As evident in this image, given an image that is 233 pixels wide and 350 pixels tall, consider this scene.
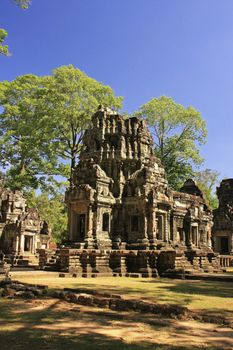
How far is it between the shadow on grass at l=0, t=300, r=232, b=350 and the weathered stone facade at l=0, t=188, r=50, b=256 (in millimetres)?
23512

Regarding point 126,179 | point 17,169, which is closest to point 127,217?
point 126,179

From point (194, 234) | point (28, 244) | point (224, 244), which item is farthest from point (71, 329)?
point (224, 244)

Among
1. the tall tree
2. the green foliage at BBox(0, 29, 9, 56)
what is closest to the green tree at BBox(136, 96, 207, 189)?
the tall tree

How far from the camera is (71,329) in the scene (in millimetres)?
6277

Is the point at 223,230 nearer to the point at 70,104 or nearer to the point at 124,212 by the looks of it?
the point at 124,212

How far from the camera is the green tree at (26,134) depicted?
34.1 metres

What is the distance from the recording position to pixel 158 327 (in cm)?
649

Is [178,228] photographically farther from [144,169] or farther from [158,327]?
[158,327]

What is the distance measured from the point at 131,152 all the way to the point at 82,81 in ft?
39.7

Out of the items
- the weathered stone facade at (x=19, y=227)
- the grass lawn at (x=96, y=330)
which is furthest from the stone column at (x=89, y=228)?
the grass lawn at (x=96, y=330)

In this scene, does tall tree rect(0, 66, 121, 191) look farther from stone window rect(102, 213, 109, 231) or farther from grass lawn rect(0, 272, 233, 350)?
grass lawn rect(0, 272, 233, 350)

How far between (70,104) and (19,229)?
12.5m

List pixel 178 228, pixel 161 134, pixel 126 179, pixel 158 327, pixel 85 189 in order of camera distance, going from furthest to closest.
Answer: pixel 161 134, pixel 178 228, pixel 126 179, pixel 85 189, pixel 158 327

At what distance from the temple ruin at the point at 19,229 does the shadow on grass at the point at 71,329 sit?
74.7 feet
